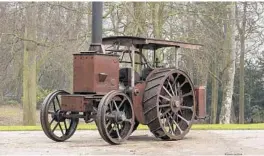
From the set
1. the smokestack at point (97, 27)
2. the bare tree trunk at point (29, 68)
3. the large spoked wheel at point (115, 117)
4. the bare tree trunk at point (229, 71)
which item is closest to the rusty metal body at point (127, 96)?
the large spoked wheel at point (115, 117)

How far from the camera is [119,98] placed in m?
10.9

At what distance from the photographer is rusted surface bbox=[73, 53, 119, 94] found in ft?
35.8

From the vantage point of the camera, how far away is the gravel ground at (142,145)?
30.7 feet

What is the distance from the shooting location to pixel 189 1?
22.4m

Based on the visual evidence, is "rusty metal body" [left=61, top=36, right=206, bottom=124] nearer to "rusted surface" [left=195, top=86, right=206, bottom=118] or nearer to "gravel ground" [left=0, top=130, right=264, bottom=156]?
"gravel ground" [left=0, top=130, right=264, bottom=156]

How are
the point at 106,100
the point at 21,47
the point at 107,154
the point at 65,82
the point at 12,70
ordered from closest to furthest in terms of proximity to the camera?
the point at 107,154, the point at 106,100, the point at 21,47, the point at 12,70, the point at 65,82

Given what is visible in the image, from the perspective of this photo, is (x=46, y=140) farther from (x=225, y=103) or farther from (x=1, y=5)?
(x=225, y=103)

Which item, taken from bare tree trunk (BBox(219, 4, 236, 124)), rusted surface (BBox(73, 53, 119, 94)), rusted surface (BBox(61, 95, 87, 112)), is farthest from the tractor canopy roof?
bare tree trunk (BBox(219, 4, 236, 124))

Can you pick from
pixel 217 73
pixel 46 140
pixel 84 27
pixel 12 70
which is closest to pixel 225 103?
pixel 217 73

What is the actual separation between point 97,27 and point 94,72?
4.19 feet

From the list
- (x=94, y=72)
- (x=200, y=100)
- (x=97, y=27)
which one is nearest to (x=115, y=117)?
(x=94, y=72)

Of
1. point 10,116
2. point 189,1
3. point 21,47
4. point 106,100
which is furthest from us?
point 10,116

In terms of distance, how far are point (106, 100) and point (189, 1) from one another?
1297 cm

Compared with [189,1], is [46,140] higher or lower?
lower
